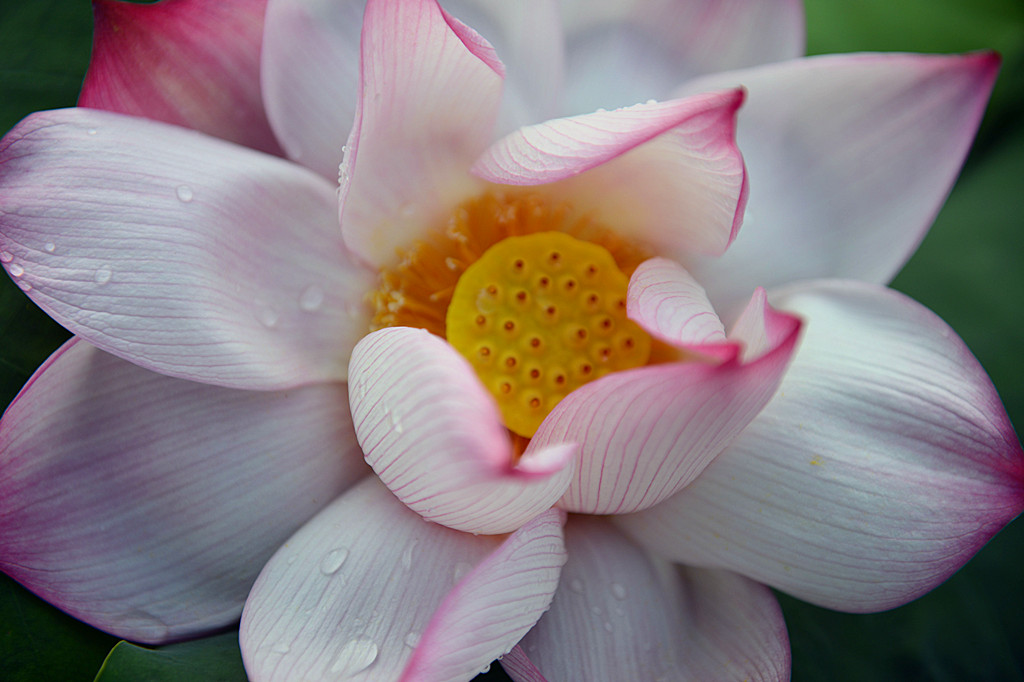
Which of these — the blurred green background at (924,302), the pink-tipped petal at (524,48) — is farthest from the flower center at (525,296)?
the blurred green background at (924,302)

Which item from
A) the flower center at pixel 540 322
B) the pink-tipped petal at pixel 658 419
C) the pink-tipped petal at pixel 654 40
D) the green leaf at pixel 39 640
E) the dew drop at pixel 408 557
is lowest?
the green leaf at pixel 39 640

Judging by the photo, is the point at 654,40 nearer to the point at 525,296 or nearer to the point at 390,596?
the point at 525,296

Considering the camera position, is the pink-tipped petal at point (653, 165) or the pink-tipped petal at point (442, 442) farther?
the pink-tipped petal at point (653, 165)

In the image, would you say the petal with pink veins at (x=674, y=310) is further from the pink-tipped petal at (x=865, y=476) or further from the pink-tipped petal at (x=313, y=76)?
the pink-tipped petal at (x=313, y=76)

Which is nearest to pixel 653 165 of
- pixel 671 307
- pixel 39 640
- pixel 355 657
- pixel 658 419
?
pixel 671 307

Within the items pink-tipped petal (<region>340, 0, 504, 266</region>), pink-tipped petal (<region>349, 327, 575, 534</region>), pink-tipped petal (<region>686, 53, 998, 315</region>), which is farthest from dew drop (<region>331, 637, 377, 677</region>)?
pink-tipped petal (<region>686, 53, 998, 315</region>)

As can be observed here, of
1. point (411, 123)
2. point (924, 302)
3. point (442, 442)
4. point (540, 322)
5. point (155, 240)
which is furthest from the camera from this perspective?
point (924, 302)
